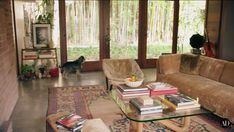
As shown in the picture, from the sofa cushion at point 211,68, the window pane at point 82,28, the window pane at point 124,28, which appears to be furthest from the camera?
the window pane at point 124,28

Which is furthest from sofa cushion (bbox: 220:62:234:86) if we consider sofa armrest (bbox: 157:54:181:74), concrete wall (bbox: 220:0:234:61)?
concrete wall (bbox: 220:0:234:61)

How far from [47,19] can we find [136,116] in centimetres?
455

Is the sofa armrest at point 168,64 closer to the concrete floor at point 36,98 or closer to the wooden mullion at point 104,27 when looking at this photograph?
the concrete floor at point 36,98

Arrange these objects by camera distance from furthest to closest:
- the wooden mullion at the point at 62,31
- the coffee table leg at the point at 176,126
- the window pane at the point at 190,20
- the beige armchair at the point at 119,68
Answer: the window pane at the point at 190,20 → the wooden mullion at the point at 62,31 → the beige armchair at the point at 119,68 → the coffee table leg at the point at 176,126

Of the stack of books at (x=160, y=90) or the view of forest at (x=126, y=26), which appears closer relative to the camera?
the stack of books at (x=160, y=90)

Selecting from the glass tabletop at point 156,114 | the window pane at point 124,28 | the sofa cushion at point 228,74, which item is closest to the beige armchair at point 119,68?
the sofa cushion at point 228,74

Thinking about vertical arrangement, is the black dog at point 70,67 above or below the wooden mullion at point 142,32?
below

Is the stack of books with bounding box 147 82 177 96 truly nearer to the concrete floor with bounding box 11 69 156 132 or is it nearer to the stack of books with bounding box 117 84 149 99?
the stack of books with bounding box 117 84 149 99

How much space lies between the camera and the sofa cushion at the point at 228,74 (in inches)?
141

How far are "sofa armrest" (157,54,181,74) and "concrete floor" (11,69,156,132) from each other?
4.11ft

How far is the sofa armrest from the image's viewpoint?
4352 millimetres

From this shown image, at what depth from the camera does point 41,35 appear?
6.02 m

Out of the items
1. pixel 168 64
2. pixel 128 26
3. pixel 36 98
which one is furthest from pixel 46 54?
pixel 168 64

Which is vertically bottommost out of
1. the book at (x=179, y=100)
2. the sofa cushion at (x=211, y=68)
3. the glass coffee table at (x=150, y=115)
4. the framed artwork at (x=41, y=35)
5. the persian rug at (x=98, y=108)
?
the persian rug at (x=98, y=108)
